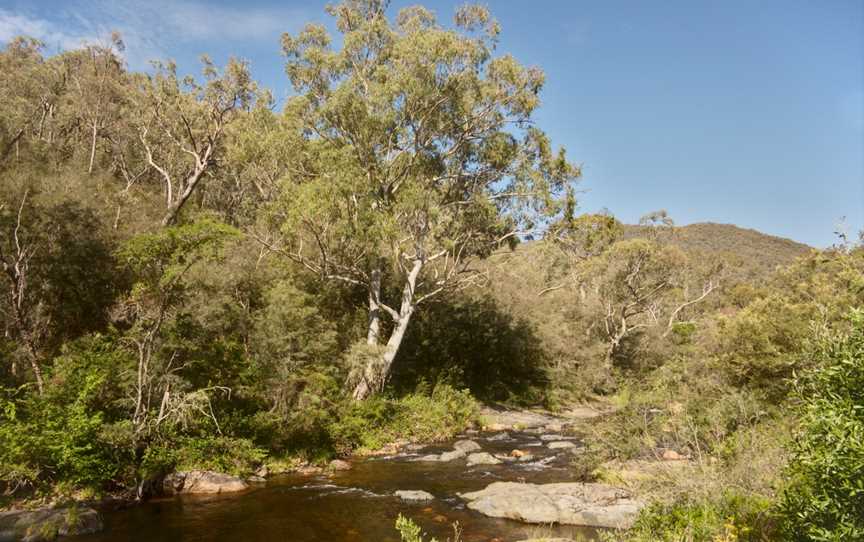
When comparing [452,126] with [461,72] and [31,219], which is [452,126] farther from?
[31,219]

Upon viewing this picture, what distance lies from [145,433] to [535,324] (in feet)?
85.8

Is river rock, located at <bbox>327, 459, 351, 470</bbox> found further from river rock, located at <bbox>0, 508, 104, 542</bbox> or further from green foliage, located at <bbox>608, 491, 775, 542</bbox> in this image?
green foliage, located at <bbox>608, 491, 775, 542</bbox>

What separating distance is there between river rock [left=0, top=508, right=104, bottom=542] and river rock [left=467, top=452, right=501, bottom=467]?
11.2 metres

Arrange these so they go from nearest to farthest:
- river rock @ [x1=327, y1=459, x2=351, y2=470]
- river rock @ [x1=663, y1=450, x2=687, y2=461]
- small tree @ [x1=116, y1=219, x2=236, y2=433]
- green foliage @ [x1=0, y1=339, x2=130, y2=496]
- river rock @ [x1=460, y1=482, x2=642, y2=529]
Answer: green foliage @ [x1=0, y1=339, x2=130, y2=496]
river rock @ [x1=460, y1=482, x2=642, y2=529]
river rock @ [x1=663, y1=450, x2=687, y2=461]
small tree @ [x1=116, y1=219, x2=236, y2=433]
river rock @ [x1=327, y1=459, x2=351, y2=470]

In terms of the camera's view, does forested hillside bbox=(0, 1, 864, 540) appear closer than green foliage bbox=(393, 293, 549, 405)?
Yes

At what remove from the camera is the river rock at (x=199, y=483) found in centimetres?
1472

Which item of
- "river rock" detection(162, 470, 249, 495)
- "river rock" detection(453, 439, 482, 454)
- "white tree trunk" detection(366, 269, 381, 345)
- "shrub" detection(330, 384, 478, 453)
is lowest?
"river rock" detection(453, 439, 482, 454)


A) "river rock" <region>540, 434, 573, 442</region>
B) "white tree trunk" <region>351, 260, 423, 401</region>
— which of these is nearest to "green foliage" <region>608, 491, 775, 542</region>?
"river rock" <region>540, 434, 573, 442</region>

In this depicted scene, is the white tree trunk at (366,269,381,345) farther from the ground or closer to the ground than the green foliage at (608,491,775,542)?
farther from the ground

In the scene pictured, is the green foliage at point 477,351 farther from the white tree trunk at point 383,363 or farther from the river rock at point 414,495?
the river rock at point 414,495

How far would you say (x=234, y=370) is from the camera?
1722 centimetres

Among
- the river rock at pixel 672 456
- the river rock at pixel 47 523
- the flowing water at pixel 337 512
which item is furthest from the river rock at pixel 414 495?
the river rock at pixel 47 523

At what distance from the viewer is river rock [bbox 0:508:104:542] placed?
1119 centimetres

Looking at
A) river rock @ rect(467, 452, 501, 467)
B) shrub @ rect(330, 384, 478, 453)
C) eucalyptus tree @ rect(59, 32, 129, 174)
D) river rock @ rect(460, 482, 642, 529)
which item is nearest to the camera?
river rock @ rect(460, 482, 642, 529)
